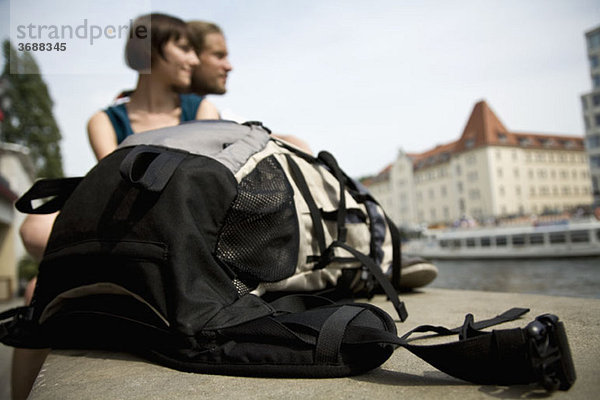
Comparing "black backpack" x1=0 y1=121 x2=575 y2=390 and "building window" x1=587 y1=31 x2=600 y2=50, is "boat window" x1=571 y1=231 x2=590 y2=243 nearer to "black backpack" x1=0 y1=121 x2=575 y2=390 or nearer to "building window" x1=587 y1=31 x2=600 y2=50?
"building window" x1=587 y1=31 x2=600 y2=50

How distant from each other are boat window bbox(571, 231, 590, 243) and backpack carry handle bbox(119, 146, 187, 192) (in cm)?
2100

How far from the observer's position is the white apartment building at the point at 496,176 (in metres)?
38.2

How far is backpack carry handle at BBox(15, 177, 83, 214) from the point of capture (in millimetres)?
1066

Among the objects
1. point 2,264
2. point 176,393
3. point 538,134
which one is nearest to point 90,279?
point 176,393

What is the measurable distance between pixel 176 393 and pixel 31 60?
910 inches

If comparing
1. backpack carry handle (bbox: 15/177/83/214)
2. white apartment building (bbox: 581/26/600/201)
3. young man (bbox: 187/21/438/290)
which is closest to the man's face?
young man (bbox: 187/21/438/290)

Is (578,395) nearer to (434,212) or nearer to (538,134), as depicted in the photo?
(434,212)

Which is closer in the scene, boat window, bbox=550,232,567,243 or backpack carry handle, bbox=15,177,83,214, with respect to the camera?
backpack carry handle, bbox=15,177,83,214

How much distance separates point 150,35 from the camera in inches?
63.8

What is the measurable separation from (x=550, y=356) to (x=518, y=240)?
21.4 metres

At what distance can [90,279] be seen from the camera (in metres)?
0.87

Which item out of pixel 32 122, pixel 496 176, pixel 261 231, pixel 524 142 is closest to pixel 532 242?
pixel 496 176

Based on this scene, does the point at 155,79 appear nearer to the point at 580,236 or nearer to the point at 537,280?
the point at 537,280

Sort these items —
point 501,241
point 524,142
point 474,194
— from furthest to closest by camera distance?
point 524,142 → point 474,194 → point 501,241
